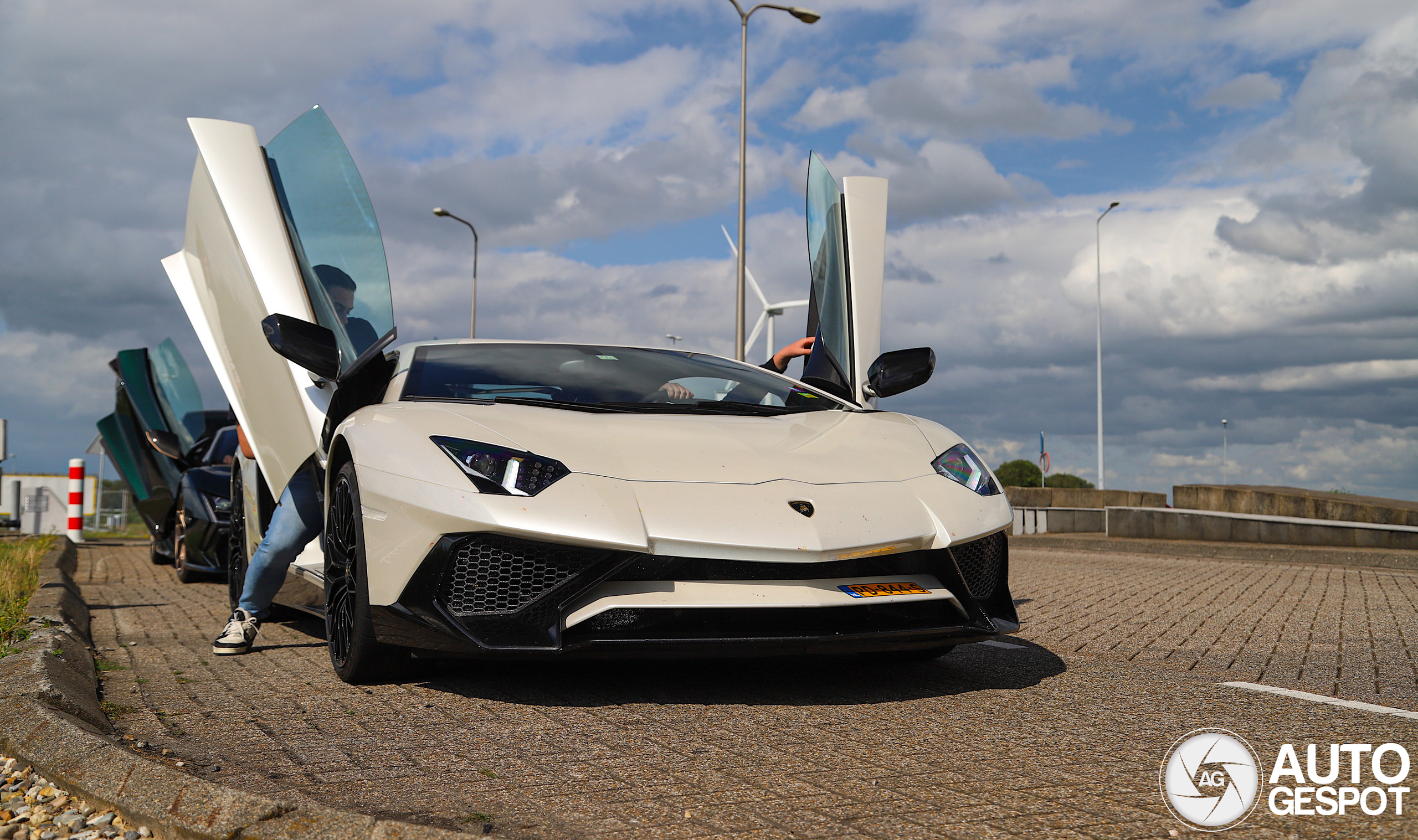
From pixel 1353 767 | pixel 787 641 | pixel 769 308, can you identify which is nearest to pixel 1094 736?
pixel 1353 767

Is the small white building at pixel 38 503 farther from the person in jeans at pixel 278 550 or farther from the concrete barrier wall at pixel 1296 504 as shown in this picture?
the concrete barrier wall at pixel 1296 504

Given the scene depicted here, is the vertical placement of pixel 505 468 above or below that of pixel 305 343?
below

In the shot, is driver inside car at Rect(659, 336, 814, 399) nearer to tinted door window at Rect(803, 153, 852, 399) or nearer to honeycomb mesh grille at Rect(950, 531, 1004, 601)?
tinted door window at Rect(803, 153, 852, 399)

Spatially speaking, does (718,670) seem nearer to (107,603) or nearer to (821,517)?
(821,517)

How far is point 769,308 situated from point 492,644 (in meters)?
20.1

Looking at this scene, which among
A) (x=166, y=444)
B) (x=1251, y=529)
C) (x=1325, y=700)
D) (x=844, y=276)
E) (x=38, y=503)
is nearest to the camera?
(x=1325, y=700)

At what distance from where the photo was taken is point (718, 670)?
3861 mm

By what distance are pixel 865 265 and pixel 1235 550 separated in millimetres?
9344

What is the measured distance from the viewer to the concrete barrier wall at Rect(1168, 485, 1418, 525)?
520 inches

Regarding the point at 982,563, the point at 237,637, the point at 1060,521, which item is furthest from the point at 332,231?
the point at 1060,521

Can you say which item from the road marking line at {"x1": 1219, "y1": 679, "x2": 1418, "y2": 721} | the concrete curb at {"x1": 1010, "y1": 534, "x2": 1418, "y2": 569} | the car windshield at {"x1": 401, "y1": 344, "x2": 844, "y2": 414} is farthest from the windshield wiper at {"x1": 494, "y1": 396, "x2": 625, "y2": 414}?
the concrete curb at {"x1": 1010, "y1": 534, "x2": 1418, "y2": 569}

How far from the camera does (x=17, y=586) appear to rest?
6547 millimetres

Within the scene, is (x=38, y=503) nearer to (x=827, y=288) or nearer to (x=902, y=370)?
(x=827, y=288)

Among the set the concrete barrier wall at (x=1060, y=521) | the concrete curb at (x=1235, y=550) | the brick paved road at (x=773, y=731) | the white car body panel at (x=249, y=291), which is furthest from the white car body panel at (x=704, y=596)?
the concrete barrier wall at (x=1060, y=521)
